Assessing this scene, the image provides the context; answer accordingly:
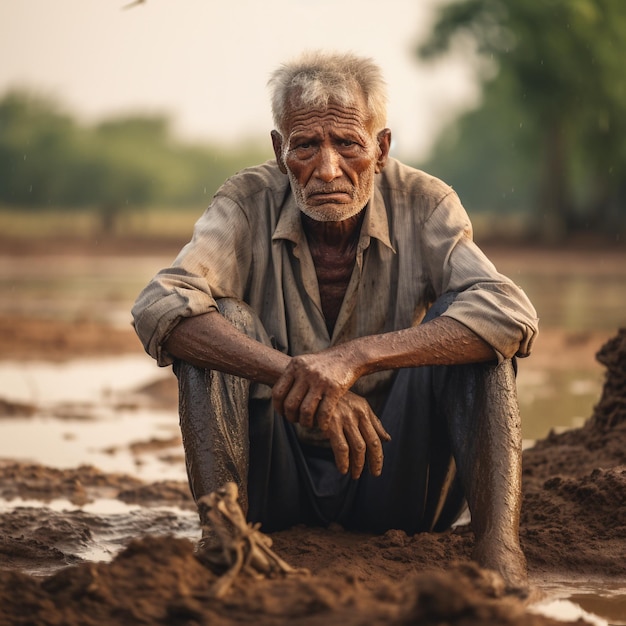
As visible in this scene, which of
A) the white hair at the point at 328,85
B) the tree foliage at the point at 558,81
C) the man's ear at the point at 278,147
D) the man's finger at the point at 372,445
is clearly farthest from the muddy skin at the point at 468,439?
the tree foliage at the point at 558,81

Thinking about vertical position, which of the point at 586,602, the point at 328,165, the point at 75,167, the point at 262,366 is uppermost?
the point at 75,167

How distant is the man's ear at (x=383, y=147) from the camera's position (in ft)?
11.6

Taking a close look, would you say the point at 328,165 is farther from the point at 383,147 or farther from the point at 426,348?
the point at 426,348

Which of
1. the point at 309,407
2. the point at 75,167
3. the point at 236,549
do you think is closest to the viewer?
the point at 236,549

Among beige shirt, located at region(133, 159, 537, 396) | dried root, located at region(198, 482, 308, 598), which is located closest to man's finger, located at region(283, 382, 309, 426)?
dried root, located at region(198, 482, 308, 598)

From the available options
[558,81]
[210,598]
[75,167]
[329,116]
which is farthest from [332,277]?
[75,167]

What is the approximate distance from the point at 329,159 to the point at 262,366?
0.68 m

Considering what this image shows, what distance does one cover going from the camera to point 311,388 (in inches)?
118

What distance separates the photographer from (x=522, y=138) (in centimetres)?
3228

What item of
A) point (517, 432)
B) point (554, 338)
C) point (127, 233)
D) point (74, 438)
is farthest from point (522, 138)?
point (517, 432)

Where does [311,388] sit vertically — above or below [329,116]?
below

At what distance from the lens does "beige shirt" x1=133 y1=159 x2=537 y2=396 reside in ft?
11.3

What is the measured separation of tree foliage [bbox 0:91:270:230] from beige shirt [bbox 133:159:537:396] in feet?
111

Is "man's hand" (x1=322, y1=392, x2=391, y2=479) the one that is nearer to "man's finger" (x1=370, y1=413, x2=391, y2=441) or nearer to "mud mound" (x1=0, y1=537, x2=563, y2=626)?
"man's finger" (x1=370, y1=413, x2=391, y2=441)
